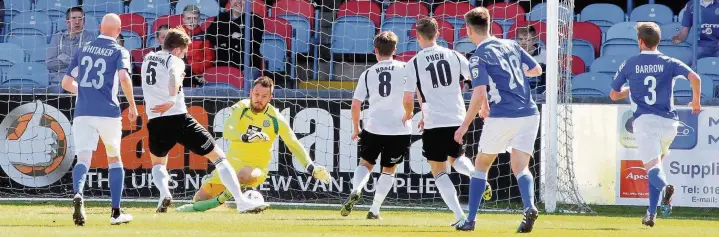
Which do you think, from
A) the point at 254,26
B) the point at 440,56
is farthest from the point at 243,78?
the point at 440,56

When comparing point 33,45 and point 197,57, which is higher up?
point 33,45

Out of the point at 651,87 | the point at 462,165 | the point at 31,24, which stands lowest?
the point at 462,165

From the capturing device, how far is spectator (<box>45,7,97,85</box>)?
47.5ft

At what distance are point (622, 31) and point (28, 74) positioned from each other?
757cm

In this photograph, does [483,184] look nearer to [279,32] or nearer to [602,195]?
[602,195]

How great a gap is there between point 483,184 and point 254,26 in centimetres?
643

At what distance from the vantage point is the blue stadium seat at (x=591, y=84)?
575 inches

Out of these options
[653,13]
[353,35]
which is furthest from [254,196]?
[653,13]

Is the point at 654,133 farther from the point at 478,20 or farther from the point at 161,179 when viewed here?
the point at 161,179

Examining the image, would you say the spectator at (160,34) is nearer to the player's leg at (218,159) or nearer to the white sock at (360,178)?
the player's leg at (218,159)

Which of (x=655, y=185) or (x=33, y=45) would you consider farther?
(x=33, y=45)

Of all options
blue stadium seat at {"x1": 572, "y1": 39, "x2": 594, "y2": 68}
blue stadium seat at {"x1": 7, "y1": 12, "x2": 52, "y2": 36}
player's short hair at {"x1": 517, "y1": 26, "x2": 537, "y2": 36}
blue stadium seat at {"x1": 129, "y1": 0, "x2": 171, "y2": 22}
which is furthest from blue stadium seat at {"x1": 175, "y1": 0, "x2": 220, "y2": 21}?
blue stadium seat at {"x1": 572, "y1": 39, "x2": 594, "y2": 68}

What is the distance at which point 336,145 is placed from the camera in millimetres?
13320

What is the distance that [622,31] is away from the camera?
15609mm
